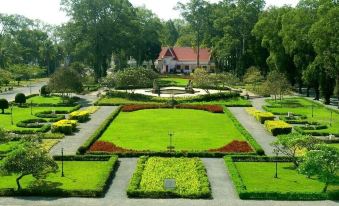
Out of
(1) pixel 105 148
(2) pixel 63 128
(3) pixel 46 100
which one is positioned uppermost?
(3) pixel 46 100

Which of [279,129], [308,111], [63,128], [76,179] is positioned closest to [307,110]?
[308,111]

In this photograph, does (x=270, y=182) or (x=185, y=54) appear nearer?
(x=270, y=182)

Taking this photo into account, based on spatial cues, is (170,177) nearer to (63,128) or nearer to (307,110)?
(63,128)

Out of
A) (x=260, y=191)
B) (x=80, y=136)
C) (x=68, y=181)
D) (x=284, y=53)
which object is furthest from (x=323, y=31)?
(x=68, y=181)

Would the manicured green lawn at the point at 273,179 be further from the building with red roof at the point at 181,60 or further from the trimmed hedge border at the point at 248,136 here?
the building with red roof at the point at 181,60

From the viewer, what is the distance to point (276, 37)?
246ft

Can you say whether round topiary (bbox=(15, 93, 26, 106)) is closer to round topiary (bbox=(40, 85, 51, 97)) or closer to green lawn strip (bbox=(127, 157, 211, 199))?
round topiary (bbox=(40, 85, 51, 97))

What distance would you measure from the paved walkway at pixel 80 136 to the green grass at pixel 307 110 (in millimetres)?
19585

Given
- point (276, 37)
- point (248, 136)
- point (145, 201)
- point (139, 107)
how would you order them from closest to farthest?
point (145, 201), point (248, 136), point (139, 107), point (276, 37)

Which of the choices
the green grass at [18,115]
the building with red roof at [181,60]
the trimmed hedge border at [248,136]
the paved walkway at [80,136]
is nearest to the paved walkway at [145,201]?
the trimmed hedge border at [248,136]

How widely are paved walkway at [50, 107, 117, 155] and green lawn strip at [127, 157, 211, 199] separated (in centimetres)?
707

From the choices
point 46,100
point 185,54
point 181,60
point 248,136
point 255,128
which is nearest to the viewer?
point 248,136

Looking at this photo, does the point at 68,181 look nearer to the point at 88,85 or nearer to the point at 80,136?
the point at 80,136

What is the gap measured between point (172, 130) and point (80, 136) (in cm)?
816
